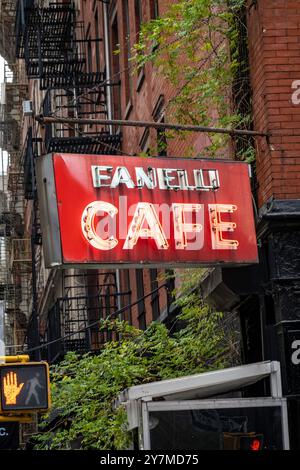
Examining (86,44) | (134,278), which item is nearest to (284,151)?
(134,278)

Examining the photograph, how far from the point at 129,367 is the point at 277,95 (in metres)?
4.49

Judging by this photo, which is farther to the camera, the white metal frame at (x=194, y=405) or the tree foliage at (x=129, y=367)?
the tree foliage at (x=129, y=367)

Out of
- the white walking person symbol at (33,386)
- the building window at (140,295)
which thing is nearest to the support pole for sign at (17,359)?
the white walking person symbol at (33,386)

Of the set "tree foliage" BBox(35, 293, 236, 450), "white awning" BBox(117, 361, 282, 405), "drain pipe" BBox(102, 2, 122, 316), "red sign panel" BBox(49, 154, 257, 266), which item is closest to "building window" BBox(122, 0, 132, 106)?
"drain pipe" BBox(102, 2, 122, 316)

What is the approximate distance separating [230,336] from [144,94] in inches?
→ 358

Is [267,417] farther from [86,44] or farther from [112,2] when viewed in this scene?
[86,44]

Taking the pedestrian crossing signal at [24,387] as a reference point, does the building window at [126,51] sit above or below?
above

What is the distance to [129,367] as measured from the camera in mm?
15219

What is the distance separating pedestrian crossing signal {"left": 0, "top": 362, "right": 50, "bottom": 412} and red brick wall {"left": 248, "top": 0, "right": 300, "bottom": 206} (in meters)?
4.45

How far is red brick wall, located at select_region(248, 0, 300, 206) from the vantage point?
39.9 ft

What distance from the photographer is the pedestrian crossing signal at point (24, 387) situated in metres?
15.4

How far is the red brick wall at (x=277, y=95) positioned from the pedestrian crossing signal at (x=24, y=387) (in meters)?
4.45

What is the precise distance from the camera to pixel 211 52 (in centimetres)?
1420

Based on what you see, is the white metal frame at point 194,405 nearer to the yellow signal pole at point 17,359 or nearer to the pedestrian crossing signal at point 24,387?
the pedestrian crossing signal at point 24,387
